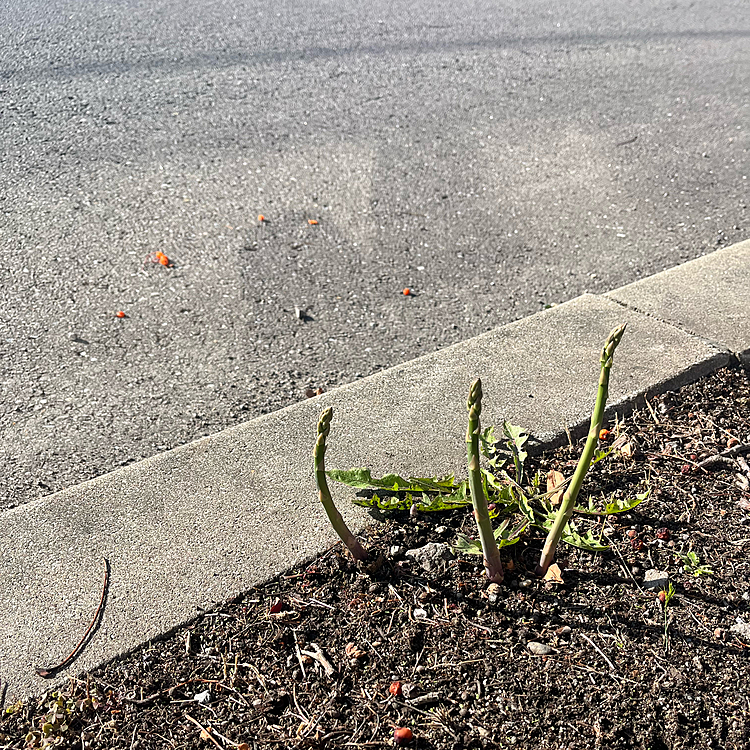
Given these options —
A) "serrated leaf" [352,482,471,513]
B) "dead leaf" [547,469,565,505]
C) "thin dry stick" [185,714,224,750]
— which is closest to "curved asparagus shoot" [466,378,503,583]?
"serrated leaf" [352,482,471,513]

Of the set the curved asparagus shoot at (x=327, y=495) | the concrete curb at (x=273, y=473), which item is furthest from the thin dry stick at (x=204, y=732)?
the curved asparagus shoot at (x=327, y=495)

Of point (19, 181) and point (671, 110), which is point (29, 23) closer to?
point (19, 181)

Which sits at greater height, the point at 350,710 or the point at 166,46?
the point at 166,46

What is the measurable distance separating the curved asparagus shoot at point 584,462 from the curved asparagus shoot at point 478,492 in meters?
0.13

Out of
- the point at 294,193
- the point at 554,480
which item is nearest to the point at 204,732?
the point at 554,480

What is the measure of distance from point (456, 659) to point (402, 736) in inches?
9.1

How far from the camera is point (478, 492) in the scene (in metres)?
1.77

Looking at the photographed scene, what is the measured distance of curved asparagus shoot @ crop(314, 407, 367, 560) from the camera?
5.61 feet

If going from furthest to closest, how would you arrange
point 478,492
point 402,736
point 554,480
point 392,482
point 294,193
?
point 294,193 → point 554,480 → point 392,482 → point 478,492 → point 402,736

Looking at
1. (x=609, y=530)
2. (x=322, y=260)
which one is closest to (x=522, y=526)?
(x=609, y=530)

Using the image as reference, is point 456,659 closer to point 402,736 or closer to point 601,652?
point 402,736

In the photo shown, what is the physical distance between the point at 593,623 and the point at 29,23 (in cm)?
709

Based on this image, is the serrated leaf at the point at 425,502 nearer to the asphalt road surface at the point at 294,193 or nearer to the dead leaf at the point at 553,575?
the dead leaf at the point at 553,575

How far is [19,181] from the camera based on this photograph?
14.7 feet
